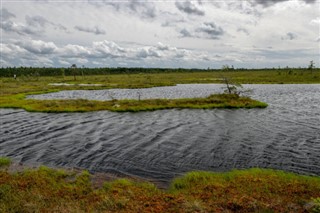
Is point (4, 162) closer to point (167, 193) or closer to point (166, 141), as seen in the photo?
point (167, 193)

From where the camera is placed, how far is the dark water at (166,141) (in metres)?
21.2

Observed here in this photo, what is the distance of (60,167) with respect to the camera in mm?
21172

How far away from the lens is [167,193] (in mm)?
15594

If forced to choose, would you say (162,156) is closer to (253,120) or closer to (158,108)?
(253,120)

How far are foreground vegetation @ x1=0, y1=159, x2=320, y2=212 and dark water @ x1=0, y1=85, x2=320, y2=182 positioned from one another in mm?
2178

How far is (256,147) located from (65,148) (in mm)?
18443

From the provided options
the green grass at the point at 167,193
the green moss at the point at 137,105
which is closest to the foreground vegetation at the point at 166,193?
the green grass at the point at 167,193

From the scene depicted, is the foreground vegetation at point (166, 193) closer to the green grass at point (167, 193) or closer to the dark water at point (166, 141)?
the green grass at point (167, 193)

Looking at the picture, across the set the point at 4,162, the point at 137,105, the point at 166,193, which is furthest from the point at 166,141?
the point at 137,105

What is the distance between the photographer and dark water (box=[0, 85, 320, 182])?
69.6ft

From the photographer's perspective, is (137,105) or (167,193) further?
(137,105)

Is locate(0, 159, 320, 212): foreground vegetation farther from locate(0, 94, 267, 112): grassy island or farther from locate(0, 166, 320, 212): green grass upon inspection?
locate(0, 94, 267, 112): grassy island

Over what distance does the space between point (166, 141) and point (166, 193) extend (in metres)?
12.8

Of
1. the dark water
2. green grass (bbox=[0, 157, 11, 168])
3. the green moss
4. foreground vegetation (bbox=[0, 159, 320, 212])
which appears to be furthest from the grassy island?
foreground vegetation (bbox=[0, 159, 320, 212])
